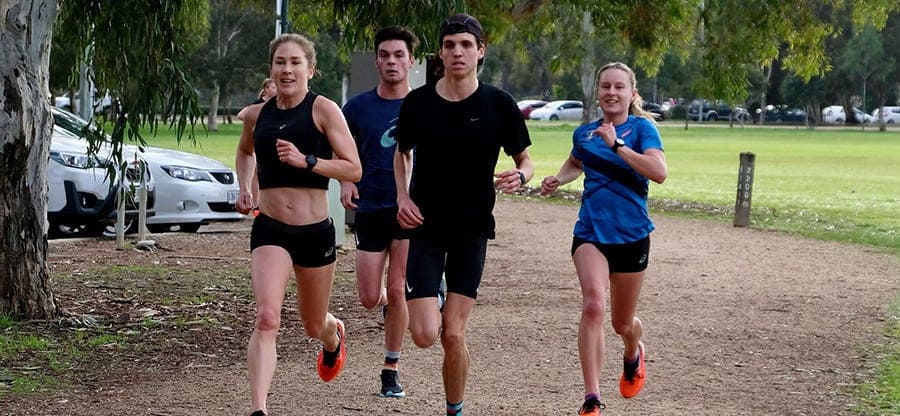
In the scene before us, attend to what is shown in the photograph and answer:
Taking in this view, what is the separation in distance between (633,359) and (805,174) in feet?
92.9

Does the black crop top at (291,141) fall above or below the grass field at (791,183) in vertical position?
above

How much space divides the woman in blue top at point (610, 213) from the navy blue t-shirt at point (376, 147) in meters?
1.20

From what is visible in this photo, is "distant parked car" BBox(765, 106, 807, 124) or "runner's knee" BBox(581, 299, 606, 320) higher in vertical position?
"runner's knee" BBox(581, 299, 606, 320)

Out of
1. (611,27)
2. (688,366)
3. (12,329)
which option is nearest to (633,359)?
(688,366)

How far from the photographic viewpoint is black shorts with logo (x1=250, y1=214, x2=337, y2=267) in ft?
21.9

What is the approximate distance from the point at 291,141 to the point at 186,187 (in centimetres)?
1001

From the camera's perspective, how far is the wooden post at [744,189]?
20.2 metres

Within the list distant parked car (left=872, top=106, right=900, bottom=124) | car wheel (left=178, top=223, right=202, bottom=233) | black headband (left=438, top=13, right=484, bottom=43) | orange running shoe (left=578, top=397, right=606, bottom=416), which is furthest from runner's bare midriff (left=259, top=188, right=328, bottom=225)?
distant parked car (left=872, top=106, right=900, bottom=124)

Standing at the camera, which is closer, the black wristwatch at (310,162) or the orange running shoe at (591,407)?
the black wristwatch at (310,162)

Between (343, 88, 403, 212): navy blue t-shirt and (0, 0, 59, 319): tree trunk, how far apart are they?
7.89ft

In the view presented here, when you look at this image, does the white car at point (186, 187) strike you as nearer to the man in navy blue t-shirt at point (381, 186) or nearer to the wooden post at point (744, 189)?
the wooden post at point (744, 189)

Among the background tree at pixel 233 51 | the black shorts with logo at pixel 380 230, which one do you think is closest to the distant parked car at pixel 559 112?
the background tree at pixel 233 51

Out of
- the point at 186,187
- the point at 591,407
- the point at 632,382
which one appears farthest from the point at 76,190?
the point at 591,407

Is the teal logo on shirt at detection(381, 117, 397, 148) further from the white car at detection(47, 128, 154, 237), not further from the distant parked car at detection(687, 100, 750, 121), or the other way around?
the distant parked car at detection(687, 100, 750, 121)
